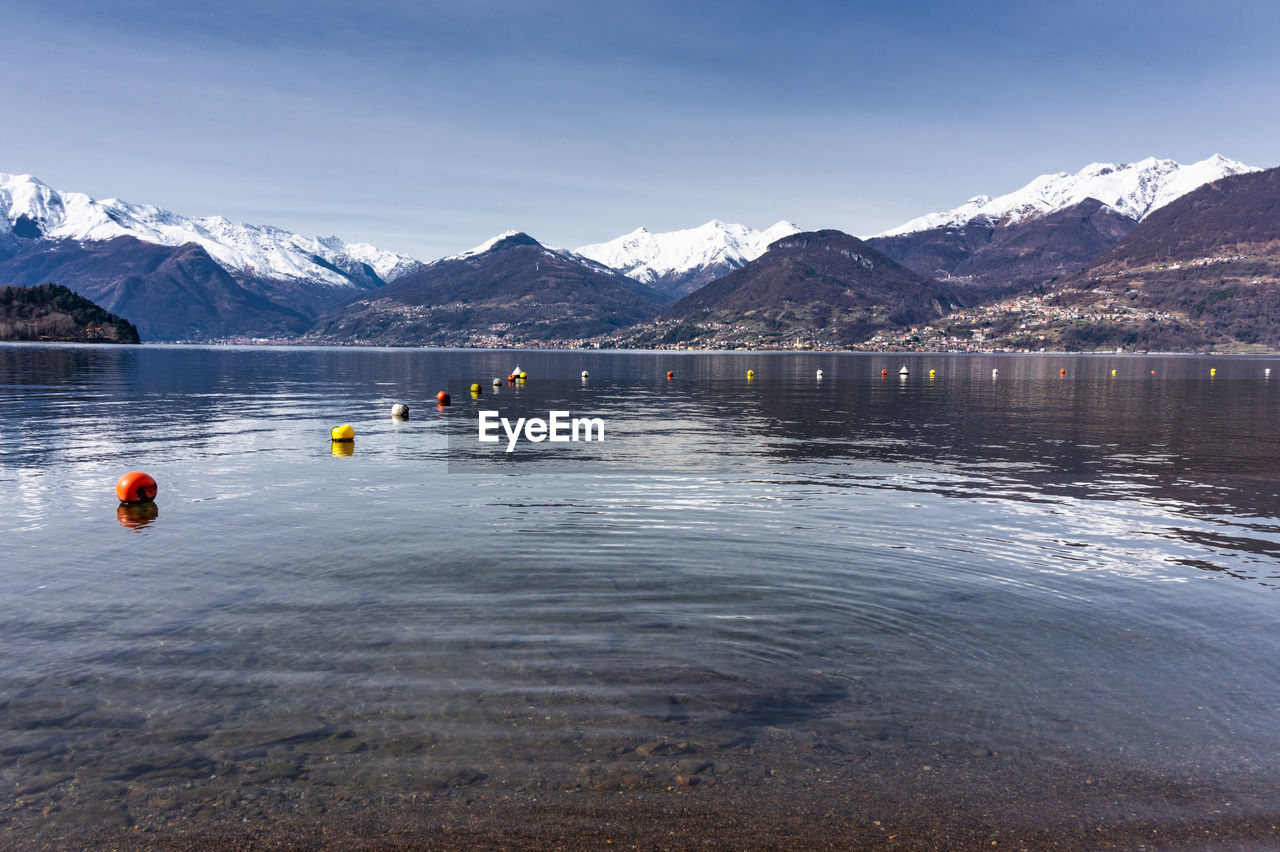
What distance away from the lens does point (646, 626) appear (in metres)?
15.8

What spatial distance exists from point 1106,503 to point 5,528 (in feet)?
122

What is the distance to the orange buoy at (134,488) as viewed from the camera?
90.8 ft

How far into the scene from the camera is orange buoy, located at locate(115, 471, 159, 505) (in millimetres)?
27672

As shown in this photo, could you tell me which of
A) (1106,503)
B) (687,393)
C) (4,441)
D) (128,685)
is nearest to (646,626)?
(128,685)

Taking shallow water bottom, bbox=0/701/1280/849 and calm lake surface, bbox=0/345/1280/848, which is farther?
calm lake surface, bbox=0/345/1280/848

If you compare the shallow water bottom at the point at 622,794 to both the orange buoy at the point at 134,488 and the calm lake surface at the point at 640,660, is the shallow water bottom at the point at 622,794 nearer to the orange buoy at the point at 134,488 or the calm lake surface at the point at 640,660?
the calm lake surface at the point at 640,660

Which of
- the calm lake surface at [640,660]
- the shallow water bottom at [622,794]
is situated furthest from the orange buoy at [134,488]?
the shallow water bottom at [622,794]

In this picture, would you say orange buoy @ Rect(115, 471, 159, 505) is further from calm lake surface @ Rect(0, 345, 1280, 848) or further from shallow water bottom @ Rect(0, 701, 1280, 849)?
shallow water bottom @ Rect(0, 701, 1280, 849)

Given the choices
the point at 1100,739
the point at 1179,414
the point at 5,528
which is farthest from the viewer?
the point at 1179,414

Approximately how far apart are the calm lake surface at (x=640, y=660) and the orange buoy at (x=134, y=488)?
722mm

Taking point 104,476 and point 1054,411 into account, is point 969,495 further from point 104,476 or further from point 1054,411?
point 1054,411

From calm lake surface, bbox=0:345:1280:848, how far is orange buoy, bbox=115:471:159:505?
0.72 metres

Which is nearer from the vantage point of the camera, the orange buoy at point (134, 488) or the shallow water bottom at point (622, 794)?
the shallow water bottom at point (622, 794)

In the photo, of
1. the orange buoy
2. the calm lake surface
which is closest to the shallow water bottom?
the calm lake surface
